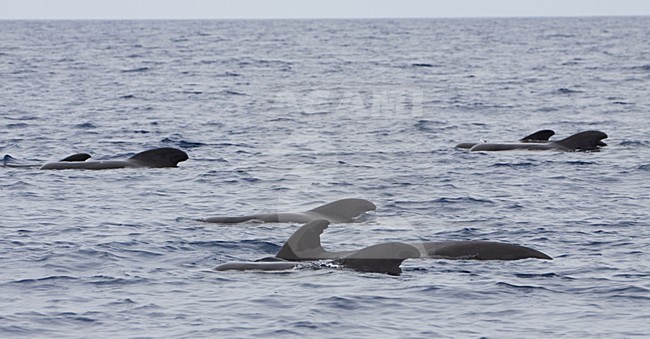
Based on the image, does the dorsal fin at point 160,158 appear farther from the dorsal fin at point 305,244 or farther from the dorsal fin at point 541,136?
the dorsal fin at point 305,244

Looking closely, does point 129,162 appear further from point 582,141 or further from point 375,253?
point 375,253

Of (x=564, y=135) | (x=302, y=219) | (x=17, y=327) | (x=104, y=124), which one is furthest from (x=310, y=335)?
(x=104, y=124)

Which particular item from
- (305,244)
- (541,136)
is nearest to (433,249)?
(305,244)

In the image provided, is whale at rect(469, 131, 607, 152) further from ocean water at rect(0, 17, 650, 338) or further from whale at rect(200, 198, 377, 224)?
whale at rect(200, 198, 377, 224)

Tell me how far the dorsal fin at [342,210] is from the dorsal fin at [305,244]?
3331 millimetres

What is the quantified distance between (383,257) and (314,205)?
6399 millimetres

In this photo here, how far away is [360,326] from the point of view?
44.1 ft

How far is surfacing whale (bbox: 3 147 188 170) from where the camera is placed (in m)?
25.8

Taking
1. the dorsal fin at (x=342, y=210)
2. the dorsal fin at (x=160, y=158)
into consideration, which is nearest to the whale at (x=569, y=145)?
the dorsal fin at (x=160, y=158)

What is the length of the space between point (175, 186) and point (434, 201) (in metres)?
5.02

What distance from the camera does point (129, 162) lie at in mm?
26156

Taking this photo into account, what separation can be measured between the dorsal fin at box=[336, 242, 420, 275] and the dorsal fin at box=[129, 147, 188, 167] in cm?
1097

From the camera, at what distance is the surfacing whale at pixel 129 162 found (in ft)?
84.5

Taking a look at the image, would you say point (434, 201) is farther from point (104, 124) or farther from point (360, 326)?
point (104, 124)
